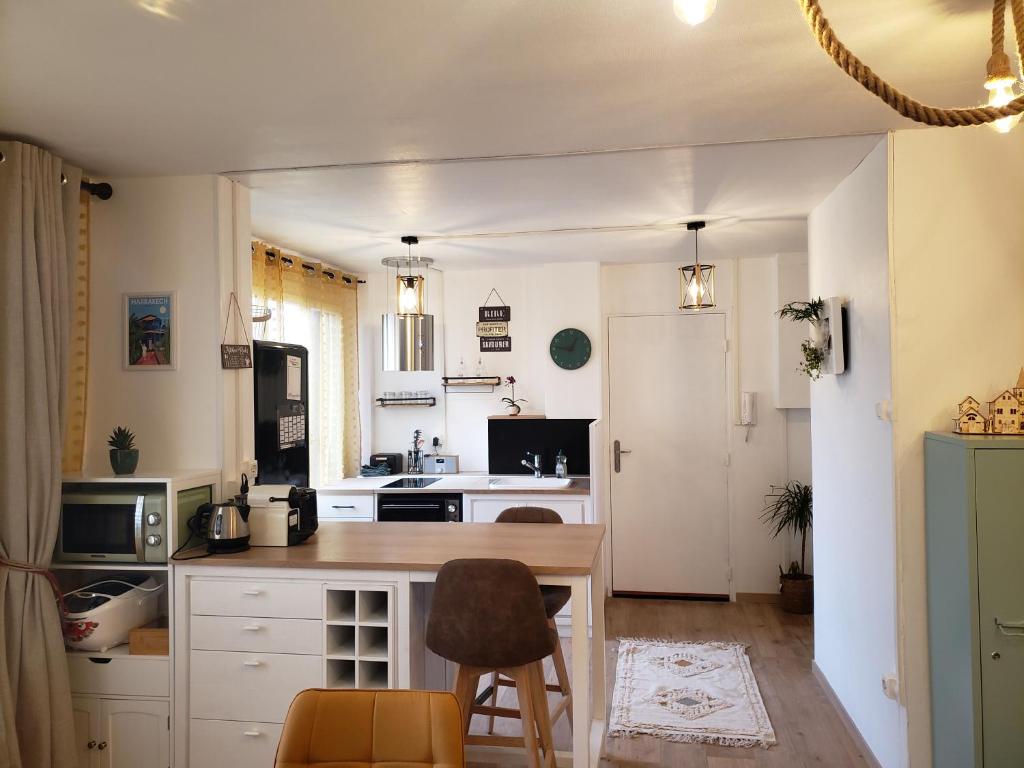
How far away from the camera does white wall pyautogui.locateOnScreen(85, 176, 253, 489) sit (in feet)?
11.2

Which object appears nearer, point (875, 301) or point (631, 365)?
point (875, 301)

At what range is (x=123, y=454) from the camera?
3141 millimetres

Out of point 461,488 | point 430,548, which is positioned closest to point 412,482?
point 461,488

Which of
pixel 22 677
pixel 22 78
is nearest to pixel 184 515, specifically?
pixel 22 677

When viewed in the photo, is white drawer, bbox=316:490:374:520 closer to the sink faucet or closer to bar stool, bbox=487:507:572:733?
the sink faucet

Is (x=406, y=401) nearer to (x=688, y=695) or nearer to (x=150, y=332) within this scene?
(x=150, y=332)

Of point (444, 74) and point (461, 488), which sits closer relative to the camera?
point (444, 74)

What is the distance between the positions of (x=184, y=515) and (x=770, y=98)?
274 centimetres

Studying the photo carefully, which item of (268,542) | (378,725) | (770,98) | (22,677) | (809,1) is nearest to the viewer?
(809,1)

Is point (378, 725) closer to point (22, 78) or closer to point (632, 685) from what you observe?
point (22, 78)

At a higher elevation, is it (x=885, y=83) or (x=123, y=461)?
(x=885, y=83)

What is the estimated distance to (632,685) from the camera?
13.5ft

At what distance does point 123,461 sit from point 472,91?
2.05 metres

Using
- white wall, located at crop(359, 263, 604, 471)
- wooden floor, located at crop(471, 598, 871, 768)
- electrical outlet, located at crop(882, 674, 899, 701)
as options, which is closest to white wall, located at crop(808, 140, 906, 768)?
electrical outlet, located at crop(882, 674, 899, 701)
